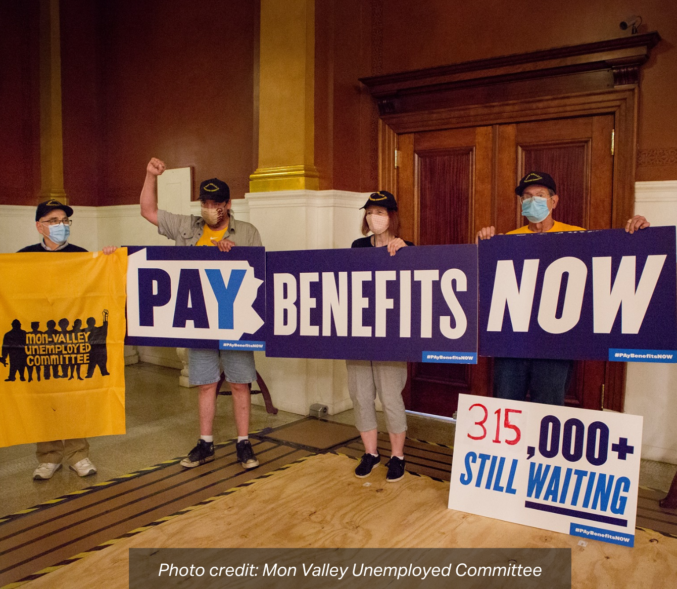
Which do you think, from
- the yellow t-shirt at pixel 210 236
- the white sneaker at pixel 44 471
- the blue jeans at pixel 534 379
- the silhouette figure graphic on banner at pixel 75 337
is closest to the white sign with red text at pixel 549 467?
the blue jeans at pixel 534 379

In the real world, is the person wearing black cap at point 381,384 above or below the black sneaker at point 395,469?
above

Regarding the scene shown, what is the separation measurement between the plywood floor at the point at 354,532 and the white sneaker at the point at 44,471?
90 centimetres

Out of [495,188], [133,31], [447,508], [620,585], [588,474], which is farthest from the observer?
[133,31]

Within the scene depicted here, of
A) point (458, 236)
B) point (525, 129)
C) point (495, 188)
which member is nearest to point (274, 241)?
point (458, 236)

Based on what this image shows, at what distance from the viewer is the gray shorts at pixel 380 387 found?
2.98 meters

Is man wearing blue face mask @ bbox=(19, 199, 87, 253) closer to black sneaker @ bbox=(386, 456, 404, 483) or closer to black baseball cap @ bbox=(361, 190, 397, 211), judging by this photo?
black baseball cap @ bbox=(361, 190, 397, 211)

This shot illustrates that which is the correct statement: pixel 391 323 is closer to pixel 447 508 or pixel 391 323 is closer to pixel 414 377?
pixel 447 508

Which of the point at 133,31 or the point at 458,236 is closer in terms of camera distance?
the point at 458,236

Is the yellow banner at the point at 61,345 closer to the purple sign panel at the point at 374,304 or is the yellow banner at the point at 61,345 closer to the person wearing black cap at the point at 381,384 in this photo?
the purple sign panel at the point at 374,304

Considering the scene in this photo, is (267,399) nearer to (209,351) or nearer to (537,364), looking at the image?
(209,351)

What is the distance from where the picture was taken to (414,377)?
429cm

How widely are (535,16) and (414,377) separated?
237 centimetres

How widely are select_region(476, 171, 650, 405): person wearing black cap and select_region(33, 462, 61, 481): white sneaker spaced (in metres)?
2.25

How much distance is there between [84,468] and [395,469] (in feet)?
5.15
